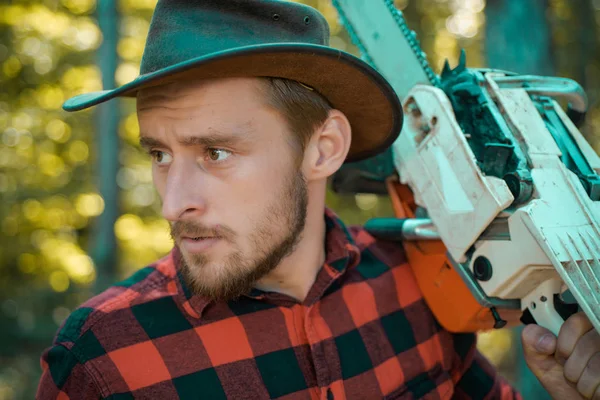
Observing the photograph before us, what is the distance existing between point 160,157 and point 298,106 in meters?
0.48

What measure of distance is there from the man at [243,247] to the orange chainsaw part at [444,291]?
0.25 metres

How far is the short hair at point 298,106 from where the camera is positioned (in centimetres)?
164

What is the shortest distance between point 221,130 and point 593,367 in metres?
1.31

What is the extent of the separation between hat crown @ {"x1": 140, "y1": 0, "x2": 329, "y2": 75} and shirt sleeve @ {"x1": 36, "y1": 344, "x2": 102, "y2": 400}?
0.87m

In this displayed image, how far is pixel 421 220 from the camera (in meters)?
2.02

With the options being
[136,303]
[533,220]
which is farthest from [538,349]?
[136,303]

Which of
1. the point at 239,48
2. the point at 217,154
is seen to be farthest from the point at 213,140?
the point at 239,48

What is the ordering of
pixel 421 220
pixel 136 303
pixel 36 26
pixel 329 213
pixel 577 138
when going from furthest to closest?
pixel 36 26
pixel 329 213
pixel 421 220
pixel 577 138
pixel 136 303

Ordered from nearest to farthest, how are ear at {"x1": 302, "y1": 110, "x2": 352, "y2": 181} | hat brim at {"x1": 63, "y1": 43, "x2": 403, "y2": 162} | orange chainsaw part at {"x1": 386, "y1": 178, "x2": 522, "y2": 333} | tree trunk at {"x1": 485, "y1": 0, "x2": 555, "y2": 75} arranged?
hat brim at {"x1": 63, "y1": 43, "x2": 403, "y2": 162}
ear at {"x1": 302, "y1": 110, "x2": 352, "y2": 181}
orange chainsaw part at {"x1": 386, "y1": 178, "x2": 522, "y2": 333}
tree trunk at {"x1": 485, "y1": 0, "x2": 555, "y2": 75}

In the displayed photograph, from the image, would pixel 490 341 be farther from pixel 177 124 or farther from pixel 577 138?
pixel 177 124

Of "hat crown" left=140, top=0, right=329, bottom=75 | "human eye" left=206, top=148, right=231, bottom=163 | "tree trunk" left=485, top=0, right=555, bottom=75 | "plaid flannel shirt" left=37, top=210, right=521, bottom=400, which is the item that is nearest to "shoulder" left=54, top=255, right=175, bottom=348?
"plaid flannel shirt" left=37, top=210, right=521, bottom=400

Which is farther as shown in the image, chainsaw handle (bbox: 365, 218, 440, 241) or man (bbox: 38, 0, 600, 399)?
chainsaw handle (bbox: 365, 218, 440, 241)

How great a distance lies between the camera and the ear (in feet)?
6.00

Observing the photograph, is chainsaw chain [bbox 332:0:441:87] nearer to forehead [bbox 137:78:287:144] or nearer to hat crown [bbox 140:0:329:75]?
hat crown [bbox 140:0:329:75]
